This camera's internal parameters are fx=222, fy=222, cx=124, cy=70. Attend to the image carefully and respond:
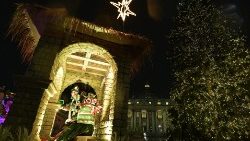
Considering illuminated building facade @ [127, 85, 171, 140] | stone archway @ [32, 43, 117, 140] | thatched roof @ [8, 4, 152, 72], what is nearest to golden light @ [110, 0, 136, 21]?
thatched roof @ [8, 4, 152, 72]

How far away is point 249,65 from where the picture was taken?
1512 cm

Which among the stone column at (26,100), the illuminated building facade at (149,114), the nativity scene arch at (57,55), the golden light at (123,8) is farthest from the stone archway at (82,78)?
the illuminated building facade at (149,114)

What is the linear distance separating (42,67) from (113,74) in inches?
141

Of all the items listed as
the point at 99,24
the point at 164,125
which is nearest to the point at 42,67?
the point at 99,24

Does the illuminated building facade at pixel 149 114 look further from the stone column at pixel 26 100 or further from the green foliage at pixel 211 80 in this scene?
the stone column at pixel 26 100

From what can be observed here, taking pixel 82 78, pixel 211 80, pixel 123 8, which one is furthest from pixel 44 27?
pixel 211 80

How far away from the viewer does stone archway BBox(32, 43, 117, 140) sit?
10.2 metres

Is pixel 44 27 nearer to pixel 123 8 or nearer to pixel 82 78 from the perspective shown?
pixel 123 8

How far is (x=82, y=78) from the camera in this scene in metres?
15.5

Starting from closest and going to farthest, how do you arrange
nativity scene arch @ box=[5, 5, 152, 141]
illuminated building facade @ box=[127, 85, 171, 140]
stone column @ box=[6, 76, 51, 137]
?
stone column @ box=[6, 76, 51, 137], nativity scene arch @ box=[5, 5, 152, 141], illuminated building facade @ box=[127, 85, 171, 140]

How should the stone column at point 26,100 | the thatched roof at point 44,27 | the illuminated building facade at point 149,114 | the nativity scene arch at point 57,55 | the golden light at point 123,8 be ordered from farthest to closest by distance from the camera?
the illuminated building facade at point 149,114 < the golden light at point 123,8 < the thatched roof at point 44,27 < the nativity scene arch at point 57,55 < the stone column at point 26,100

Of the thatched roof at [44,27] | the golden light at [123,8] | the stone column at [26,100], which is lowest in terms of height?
the stone column at [26,100]

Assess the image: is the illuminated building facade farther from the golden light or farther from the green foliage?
the golden light

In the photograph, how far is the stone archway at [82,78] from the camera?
10180 mm
